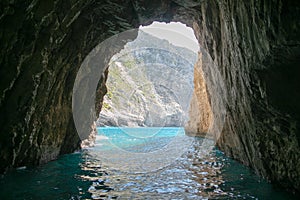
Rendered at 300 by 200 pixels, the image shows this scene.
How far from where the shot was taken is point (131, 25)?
15.9m

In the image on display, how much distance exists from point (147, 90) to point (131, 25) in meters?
124

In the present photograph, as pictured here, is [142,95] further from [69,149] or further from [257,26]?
[257,26]

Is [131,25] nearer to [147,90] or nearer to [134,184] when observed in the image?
[134,184]

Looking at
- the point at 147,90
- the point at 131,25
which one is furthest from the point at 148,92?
the point at 131,25

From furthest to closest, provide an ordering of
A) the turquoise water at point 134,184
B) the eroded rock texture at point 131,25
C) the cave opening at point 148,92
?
the cave opening at point 148,92, the turquoise water at point 134,184, the eroded rock texture at point 131,25

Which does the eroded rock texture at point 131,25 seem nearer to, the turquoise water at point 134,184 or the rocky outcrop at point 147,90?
the turquoise water at point 134,184

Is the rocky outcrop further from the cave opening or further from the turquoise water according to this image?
the turquoise water

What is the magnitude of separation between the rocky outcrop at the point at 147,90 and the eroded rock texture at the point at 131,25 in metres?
76.3

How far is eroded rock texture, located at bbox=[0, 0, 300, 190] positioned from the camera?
6.18 metres

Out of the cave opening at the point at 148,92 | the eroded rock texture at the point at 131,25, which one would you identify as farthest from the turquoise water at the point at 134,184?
the cave opening at the point at 148,92

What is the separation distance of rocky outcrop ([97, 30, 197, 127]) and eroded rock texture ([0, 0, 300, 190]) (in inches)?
3003

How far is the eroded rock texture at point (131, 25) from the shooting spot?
6.18 metres

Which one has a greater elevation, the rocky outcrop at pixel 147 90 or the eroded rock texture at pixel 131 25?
the rocky outcrop at pixel 147 90

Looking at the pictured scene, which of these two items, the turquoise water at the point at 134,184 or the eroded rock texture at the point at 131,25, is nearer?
the eroded rock texture at the point at 131,25
